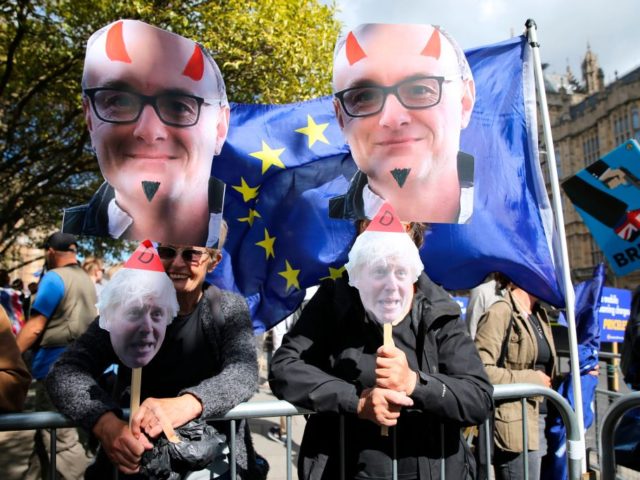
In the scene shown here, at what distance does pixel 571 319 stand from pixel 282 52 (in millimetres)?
6911

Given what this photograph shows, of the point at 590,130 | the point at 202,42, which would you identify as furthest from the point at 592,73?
the point at 202,42

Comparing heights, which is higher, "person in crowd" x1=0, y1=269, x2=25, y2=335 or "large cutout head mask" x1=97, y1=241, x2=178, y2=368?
"person in crowd" x1=0, y1=269, x2=25, y2=335

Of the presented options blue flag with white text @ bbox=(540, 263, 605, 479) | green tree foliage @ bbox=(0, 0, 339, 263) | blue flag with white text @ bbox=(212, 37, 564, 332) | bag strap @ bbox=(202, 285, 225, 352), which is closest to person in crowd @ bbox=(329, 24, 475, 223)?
blue flag with white text @ bbox=(212, 37, 564, 332)

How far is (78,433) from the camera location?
446 cm

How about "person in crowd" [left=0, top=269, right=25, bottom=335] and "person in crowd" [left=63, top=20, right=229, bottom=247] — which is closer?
"person in crowd" [left=63, top=20, right=229, bottom=247]

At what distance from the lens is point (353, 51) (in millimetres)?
2768

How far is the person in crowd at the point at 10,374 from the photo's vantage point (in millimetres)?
2090

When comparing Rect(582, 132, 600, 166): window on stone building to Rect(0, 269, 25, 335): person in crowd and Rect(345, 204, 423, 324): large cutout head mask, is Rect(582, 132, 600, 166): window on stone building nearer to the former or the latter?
Rect(0, 269, 25, 335): person in crowd

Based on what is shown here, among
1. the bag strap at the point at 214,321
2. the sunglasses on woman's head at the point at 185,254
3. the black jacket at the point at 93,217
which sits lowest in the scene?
the bag strap at the point at 214,321

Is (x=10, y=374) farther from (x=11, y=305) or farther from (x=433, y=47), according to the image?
(x=11, y=305)

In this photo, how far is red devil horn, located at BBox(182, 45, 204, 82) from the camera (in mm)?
2598

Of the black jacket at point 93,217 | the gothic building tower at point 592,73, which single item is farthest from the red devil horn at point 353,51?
the gothic building tower at point 592,73

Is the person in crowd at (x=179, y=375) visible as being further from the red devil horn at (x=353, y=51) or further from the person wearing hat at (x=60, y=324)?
the person wearing hat at (x=60, y=324)

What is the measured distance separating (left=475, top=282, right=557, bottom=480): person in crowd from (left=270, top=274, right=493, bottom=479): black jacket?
1198 millimetres
